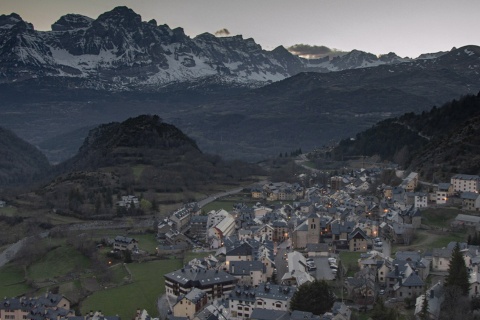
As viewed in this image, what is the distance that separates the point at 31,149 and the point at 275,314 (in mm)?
165002

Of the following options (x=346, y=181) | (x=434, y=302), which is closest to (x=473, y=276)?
(x=434, y=302)

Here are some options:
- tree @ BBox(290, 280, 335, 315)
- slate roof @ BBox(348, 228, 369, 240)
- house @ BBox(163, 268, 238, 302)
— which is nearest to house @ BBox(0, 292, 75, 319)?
house @ BBox(163, 268, 238, 302)

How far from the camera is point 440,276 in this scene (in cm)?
4419

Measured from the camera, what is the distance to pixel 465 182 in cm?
6719

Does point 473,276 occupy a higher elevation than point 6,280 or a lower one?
higher

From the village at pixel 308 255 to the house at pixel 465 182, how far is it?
0.10 m

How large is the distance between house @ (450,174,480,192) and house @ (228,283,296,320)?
33.0 metres

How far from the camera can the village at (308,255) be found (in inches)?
1603

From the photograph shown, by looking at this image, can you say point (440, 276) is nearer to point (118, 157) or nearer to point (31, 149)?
point (118, 157)

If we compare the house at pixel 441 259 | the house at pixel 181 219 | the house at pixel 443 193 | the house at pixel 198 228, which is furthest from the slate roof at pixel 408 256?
the house at pixel 181 219

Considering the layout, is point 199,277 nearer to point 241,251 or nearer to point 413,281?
point 241,251

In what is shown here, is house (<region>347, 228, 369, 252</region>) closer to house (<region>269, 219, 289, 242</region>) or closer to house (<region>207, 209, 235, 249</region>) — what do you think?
house (<region>269, 219, 289, 242</region>)

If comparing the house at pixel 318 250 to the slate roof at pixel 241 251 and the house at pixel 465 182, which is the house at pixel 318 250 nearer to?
the slate roof at pixel 241 251

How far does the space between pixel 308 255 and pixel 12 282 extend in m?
26.4
